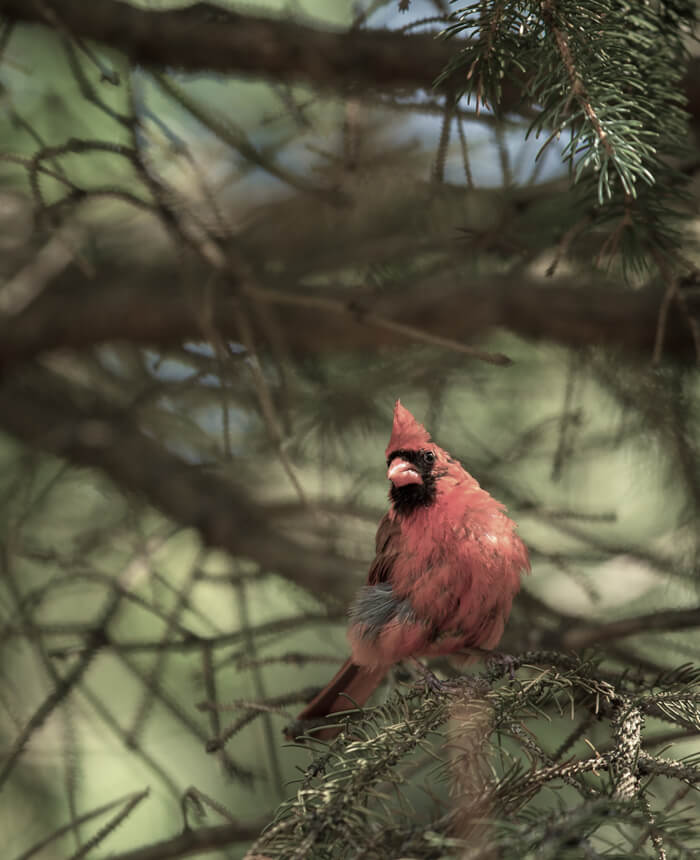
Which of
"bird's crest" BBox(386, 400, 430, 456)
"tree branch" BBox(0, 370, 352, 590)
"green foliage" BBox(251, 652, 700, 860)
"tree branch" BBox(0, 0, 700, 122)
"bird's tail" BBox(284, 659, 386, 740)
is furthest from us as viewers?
"tree branch" BBox(0, 370, 352, 590)

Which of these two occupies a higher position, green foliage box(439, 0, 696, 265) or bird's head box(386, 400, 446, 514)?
green foliage box(439, 0, 696, 265)

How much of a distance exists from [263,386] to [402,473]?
36cm

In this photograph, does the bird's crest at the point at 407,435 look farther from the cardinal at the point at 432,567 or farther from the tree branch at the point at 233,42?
the tree branch at the point at 233,42

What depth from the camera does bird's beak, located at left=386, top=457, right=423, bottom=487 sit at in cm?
186

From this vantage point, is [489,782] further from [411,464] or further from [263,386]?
[263,386]

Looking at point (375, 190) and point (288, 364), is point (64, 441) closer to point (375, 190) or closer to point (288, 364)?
point (288, 364)

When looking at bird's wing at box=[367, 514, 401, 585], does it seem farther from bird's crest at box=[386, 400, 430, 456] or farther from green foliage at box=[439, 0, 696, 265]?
green foliage at box=[439, 0, 696, 265]

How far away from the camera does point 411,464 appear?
1914 mm

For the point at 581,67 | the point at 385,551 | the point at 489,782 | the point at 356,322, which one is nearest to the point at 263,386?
Result: the point at 385,551

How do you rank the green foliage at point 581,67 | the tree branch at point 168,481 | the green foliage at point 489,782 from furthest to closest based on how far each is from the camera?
the tree branch at point 168,481 < the green foliage at point 581,67 < the green foliage at point 489,782

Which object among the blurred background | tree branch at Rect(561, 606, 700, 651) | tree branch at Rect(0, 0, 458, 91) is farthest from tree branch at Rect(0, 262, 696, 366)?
tree branch at Rect(561, 606, 700, 651)

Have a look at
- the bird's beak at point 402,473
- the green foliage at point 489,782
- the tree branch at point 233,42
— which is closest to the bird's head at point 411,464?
the bird's beak at point 402,473

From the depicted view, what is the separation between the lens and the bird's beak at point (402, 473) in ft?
6.09

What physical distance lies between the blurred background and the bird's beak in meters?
0.24
